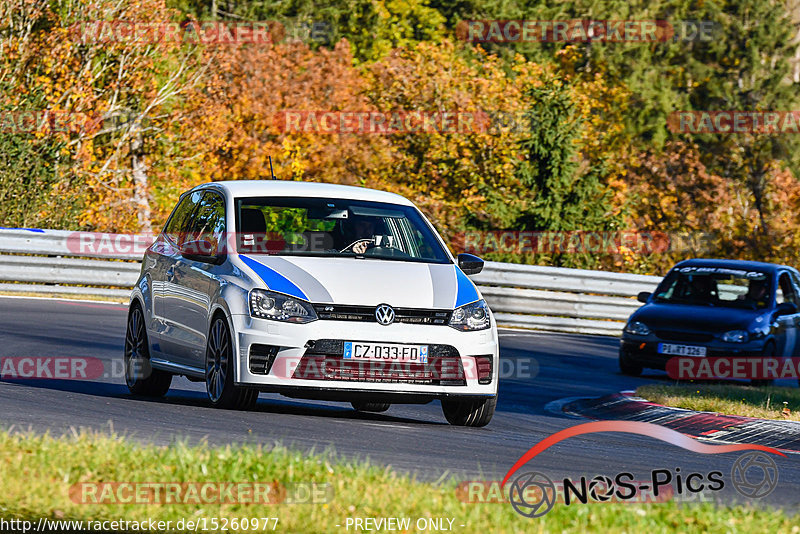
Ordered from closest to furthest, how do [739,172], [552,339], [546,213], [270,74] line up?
[552,339]
[546,213]
[270,74]
[739,172]

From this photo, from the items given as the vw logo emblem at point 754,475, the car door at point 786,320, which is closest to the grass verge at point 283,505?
the vw logo emblem at point 754,475

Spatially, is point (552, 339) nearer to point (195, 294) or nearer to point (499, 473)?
point (195, 294)

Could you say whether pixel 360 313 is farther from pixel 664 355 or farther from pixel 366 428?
pixel 664 355

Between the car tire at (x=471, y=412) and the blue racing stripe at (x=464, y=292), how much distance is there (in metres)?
0.79

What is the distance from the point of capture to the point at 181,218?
11938mm

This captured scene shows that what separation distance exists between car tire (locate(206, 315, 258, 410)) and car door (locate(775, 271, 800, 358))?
10.8 meters

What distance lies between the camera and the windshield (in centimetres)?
1048

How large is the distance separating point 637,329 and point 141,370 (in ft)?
28.7

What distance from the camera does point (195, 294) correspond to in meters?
10.5

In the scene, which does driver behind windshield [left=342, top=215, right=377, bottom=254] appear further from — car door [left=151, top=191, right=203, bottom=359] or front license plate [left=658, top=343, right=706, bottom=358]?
front license plate [left=658, top=343, right=706, bottom=358]

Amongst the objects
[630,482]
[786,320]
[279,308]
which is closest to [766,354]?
[786,320]

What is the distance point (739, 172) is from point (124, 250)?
154 feet

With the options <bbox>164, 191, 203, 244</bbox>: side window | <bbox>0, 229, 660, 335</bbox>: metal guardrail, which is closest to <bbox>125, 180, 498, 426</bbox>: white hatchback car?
<bbox>164, 191, 203, 244</bbox>: side window

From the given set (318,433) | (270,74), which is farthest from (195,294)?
(270,74)
